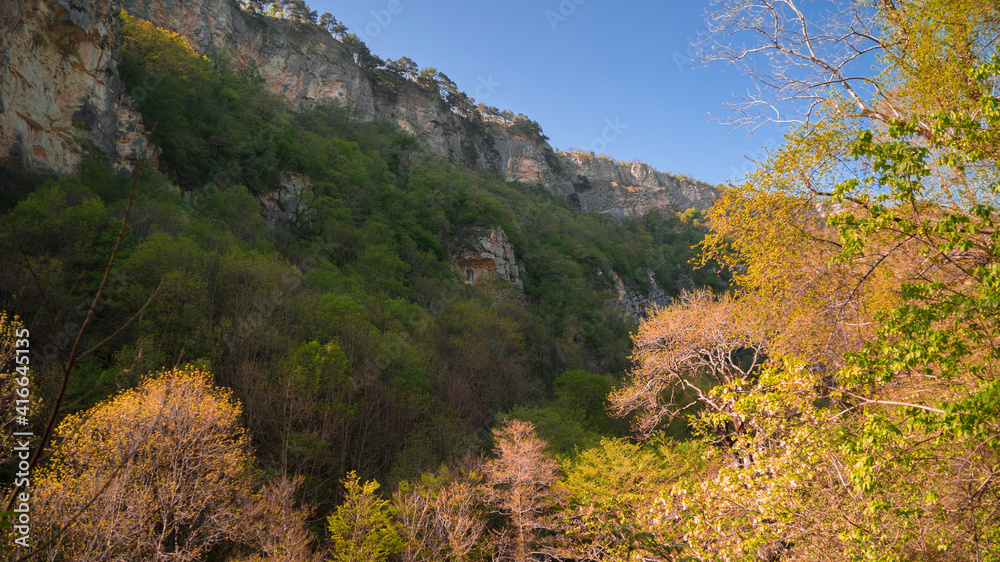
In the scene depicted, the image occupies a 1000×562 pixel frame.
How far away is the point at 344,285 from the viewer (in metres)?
28.4

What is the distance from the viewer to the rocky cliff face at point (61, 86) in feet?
62.7

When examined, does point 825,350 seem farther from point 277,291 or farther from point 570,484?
point 277,291

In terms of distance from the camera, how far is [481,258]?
45219 millimetres

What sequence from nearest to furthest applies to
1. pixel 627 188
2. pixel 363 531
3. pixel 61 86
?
pixel 363 531 < pixel 61 86 < pixel 627 188

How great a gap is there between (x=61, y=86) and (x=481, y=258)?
101 ft

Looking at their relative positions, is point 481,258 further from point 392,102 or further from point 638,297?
point 392,102

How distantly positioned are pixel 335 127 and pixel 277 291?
1342 inches

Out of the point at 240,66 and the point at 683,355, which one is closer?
the point at 683,355

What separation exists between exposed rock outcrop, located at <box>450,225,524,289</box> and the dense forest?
7.23 ft

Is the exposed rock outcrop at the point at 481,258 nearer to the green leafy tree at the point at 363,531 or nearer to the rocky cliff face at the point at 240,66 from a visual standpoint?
the rocky cliff face at the point at 240,66

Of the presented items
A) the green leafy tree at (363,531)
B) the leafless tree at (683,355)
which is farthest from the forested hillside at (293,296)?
the leafless tree at (683,355)

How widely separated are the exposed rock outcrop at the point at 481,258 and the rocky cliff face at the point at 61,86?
2568 cm

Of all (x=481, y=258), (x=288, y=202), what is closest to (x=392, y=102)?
(x=481, y=258)

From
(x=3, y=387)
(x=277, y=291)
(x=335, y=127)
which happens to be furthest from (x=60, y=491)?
(x=335, y=127)
